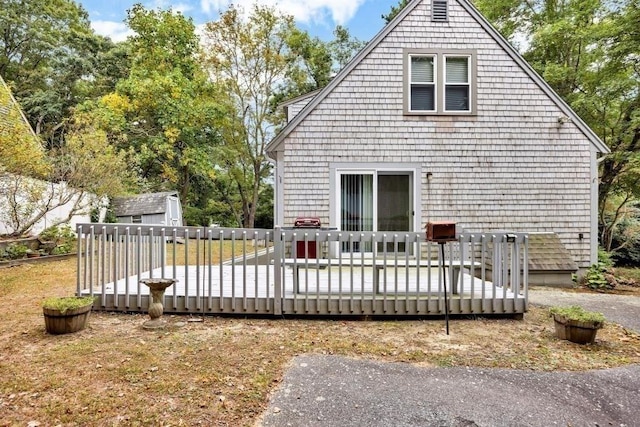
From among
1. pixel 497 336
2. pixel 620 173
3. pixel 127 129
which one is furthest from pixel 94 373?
pixel 127 129

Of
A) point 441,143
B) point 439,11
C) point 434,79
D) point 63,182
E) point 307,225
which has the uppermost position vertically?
point 439,11

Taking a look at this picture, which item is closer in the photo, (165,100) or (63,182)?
(63,182)

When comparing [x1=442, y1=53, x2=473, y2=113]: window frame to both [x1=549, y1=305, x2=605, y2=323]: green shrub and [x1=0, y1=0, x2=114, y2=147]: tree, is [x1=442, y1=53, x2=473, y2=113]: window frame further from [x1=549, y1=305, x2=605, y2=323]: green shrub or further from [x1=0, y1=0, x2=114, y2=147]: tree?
[x1=0, y1=0, x2=114, y2=147]: tree

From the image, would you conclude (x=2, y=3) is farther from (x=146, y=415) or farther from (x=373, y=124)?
(x=146, y=415)

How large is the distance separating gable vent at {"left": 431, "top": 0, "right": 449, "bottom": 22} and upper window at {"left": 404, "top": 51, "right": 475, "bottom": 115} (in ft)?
2.64

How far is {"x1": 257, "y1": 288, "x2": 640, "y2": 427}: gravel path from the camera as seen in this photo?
8.30 feet

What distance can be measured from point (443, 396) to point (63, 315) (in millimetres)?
4059

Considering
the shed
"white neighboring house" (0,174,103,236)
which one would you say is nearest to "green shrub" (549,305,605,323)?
the shed

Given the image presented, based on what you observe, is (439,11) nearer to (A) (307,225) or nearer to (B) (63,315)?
(A) (307,225)

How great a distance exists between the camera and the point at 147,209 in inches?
671

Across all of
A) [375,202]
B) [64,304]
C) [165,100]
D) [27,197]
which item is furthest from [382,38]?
[165,100]

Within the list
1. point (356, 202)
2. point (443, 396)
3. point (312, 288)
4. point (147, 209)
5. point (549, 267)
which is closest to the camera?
point (443, 396)

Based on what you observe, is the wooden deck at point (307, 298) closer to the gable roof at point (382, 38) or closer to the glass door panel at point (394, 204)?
the glass door panel at point (394, 204)

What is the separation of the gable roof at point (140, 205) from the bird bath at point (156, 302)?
1361 centimetres
